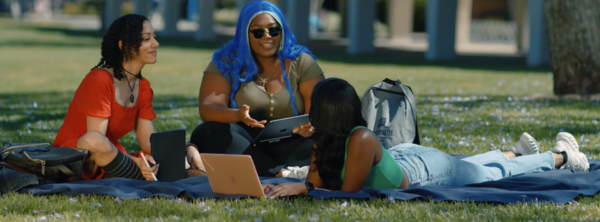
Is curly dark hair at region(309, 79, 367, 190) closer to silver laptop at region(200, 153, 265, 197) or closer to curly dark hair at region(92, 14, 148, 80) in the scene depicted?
silver laptop at region(200, 153, 265, 197)

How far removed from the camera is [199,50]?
82.9 feet

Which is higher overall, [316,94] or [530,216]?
[316,94]

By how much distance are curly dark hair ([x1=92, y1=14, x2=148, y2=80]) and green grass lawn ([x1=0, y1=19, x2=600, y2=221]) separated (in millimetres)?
969

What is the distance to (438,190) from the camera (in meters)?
3.96

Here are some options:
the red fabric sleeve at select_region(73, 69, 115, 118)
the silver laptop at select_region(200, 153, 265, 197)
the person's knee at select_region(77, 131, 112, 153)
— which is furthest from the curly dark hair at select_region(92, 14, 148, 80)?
the silver laptop at select_region(200, 153, 265, 197)

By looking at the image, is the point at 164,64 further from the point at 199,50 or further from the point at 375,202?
the point at 375,202

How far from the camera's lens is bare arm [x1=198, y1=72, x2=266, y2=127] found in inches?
191

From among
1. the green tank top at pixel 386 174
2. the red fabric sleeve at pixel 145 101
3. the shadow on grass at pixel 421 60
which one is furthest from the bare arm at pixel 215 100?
the shadow on grass at pixel 421 60

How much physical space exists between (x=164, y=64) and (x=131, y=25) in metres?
15.5

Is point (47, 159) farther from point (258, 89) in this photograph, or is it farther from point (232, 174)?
point (258, 89)

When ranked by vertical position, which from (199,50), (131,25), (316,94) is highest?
(131,25)

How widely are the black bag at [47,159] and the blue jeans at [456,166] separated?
6.61 ft

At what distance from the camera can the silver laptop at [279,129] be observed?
14.6ft

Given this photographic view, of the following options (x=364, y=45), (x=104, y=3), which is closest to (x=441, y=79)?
(x=364, y=45)
